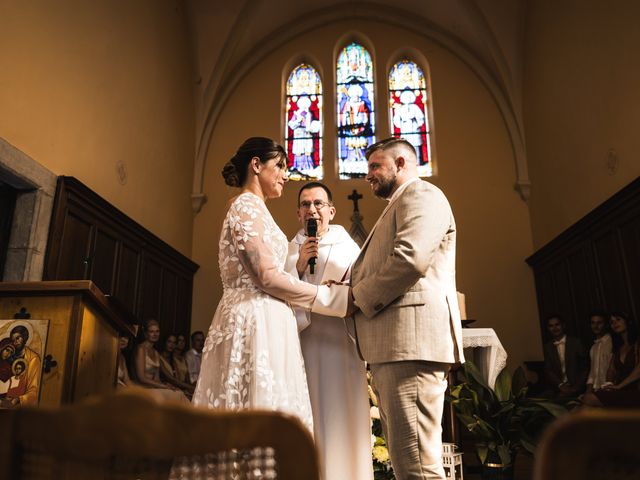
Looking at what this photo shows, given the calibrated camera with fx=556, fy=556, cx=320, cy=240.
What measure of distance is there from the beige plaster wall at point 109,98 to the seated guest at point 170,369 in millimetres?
1947

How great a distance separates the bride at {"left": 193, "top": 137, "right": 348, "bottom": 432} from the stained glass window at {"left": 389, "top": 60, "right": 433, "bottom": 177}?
9.50 metres

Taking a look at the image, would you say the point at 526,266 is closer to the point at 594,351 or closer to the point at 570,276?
the point at 570,276

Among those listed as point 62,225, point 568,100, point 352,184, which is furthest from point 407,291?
point 352,184

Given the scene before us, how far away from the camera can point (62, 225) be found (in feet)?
21.9

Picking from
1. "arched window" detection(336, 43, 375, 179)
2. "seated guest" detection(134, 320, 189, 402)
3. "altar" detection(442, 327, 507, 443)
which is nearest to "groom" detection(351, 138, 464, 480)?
"altar" detection(442, 327, 507, 443)

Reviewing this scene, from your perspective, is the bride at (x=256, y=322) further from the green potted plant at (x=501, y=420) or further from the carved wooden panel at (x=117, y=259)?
the carved wooden panel at (x=117, y=259)

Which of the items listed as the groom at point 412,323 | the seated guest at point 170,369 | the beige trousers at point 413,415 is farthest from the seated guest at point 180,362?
the beige trousers at point 413,415

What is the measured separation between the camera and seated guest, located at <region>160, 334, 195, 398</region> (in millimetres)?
8391

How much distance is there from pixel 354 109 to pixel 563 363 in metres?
6.74

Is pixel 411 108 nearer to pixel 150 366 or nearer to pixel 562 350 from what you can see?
pixel 562 350

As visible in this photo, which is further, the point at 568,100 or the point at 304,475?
the point at 568,100

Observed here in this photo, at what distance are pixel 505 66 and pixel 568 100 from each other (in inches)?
106

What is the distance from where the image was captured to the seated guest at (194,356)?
9.46 meters

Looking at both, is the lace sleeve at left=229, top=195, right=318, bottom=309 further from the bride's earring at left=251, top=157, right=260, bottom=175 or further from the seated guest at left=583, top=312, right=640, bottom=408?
the seated guest at left=583, top=312, right=640, bottom=408
